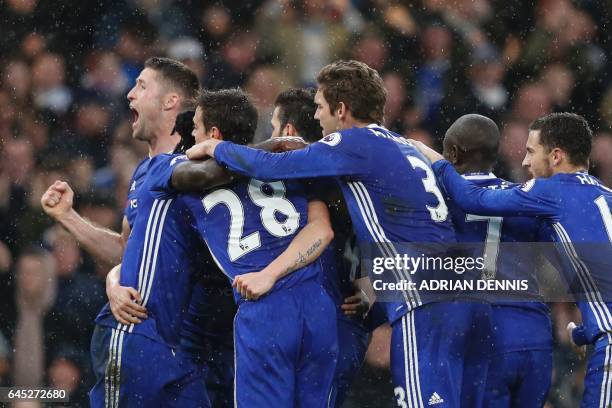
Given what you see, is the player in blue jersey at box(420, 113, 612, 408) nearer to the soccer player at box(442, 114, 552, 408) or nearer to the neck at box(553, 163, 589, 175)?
the neck at box(553, 163, 589, 175)

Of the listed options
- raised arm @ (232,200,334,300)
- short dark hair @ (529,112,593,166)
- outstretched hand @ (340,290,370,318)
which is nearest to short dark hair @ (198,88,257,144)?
raised arm @ (232,200,334,300)

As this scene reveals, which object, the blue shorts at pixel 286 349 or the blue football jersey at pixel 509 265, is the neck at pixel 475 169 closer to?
the blue football jersey at pixel 509 265

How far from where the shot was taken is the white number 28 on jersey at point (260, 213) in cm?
387

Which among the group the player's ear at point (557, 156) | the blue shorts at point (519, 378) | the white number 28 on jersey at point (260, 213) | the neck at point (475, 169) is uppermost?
the player's ear at point (557, 156)

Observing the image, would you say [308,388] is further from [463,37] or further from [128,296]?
[463,37]

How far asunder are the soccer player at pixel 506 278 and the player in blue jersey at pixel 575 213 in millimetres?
160

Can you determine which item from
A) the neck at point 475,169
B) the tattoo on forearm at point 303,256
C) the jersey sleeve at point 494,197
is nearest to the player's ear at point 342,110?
the jersey sleeve at point 494,197

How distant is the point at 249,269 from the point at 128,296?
0.56m

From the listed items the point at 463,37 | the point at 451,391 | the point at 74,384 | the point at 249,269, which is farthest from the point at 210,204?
the point at 463,37

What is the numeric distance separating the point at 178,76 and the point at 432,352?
205 cm

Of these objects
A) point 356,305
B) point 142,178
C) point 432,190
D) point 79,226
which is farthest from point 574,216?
point 79,226

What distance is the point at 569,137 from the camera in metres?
4.49

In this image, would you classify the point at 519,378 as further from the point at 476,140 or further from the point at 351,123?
the point at 351,123

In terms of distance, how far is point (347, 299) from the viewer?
4.45 m
